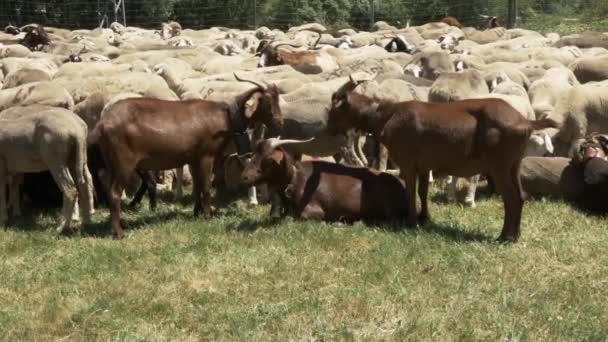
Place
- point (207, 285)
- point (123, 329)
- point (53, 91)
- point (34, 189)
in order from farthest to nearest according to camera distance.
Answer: point (53, 91) < point (34, 189) < point (207, 285) < point (123, 329)

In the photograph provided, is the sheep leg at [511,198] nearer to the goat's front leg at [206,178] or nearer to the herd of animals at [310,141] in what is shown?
the herd of animals at [310,141]

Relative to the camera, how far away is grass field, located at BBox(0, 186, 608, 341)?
627 centimetres

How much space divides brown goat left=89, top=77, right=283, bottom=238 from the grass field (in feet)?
Answer: 2.03

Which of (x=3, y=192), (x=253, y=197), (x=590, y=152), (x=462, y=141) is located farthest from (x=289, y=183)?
(x=590, y=152)

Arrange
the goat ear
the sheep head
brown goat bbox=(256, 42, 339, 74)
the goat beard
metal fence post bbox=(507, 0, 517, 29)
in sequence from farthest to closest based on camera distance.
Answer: metal fence post bbox=(507, 0, 517, 29) → brown goat bbox=(256, 42, 339, 74) → the goat beard → the goat ear → the sheep head

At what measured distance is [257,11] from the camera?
130 ft

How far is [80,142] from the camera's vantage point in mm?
9156

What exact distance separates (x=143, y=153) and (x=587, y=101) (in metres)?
6.59

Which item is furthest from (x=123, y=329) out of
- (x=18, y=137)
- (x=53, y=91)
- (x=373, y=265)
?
(x=53, y=91)

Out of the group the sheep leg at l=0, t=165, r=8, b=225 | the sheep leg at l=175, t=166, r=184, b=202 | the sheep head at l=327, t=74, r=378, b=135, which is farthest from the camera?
the sheep leg at l=175, t=166, r=184, b=202

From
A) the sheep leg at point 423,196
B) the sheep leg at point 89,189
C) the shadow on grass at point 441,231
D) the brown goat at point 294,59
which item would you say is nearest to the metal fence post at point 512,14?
the brown goat at point 294,59

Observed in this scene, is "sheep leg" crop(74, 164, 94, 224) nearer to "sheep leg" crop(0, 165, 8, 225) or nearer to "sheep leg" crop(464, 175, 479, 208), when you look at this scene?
"sheep leg" crop(0, 165, 8, 225)

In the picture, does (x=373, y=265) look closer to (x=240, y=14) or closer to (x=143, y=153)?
(x=143, y=153)

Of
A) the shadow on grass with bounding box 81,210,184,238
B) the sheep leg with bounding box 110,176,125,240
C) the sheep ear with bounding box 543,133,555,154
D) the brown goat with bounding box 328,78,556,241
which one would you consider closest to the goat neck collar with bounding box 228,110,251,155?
the shadow on grass with bounding box 81,210,184,238
